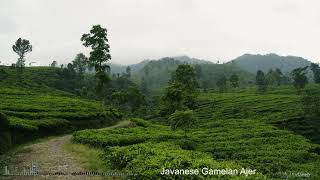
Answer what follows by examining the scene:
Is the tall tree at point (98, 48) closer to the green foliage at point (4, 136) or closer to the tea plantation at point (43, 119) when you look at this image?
the tea plantation at point (43, 119)

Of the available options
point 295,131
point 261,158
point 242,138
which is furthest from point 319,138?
point 261,158

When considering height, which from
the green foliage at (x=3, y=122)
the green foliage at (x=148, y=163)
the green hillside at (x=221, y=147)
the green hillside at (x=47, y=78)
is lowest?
the green hillside at (x=221, y=147)

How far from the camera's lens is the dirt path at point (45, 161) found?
28.7 meters

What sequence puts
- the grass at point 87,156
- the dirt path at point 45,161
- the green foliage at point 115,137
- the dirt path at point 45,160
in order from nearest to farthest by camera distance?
the dirt path at point 45,161
the dirt path at point 45,160
the grass at point 87,156
the green foliage at point 115,137

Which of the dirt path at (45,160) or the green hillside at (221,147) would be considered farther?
the green hillside at (221,147)

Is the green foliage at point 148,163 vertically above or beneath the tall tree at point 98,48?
beneath

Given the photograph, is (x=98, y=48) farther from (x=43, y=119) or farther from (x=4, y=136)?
(x=4, y=136)

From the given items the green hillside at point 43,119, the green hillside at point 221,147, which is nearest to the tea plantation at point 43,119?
the green hillside at point 43,119

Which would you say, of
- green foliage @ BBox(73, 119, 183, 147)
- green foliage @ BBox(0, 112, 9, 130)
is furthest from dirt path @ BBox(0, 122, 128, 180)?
green foliage @ BBox(73, 119, 183, 147)

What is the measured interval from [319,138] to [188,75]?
28835 mm

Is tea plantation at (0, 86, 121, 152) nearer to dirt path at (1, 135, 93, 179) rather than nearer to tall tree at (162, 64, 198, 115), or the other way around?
dirt path at (1, 135, 93, 179)

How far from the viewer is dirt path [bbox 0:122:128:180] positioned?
28683mm

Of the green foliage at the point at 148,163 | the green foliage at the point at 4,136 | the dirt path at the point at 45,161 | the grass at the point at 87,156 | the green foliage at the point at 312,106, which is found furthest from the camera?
the green foliage at the point at 312,106

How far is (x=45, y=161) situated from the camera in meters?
33.2
